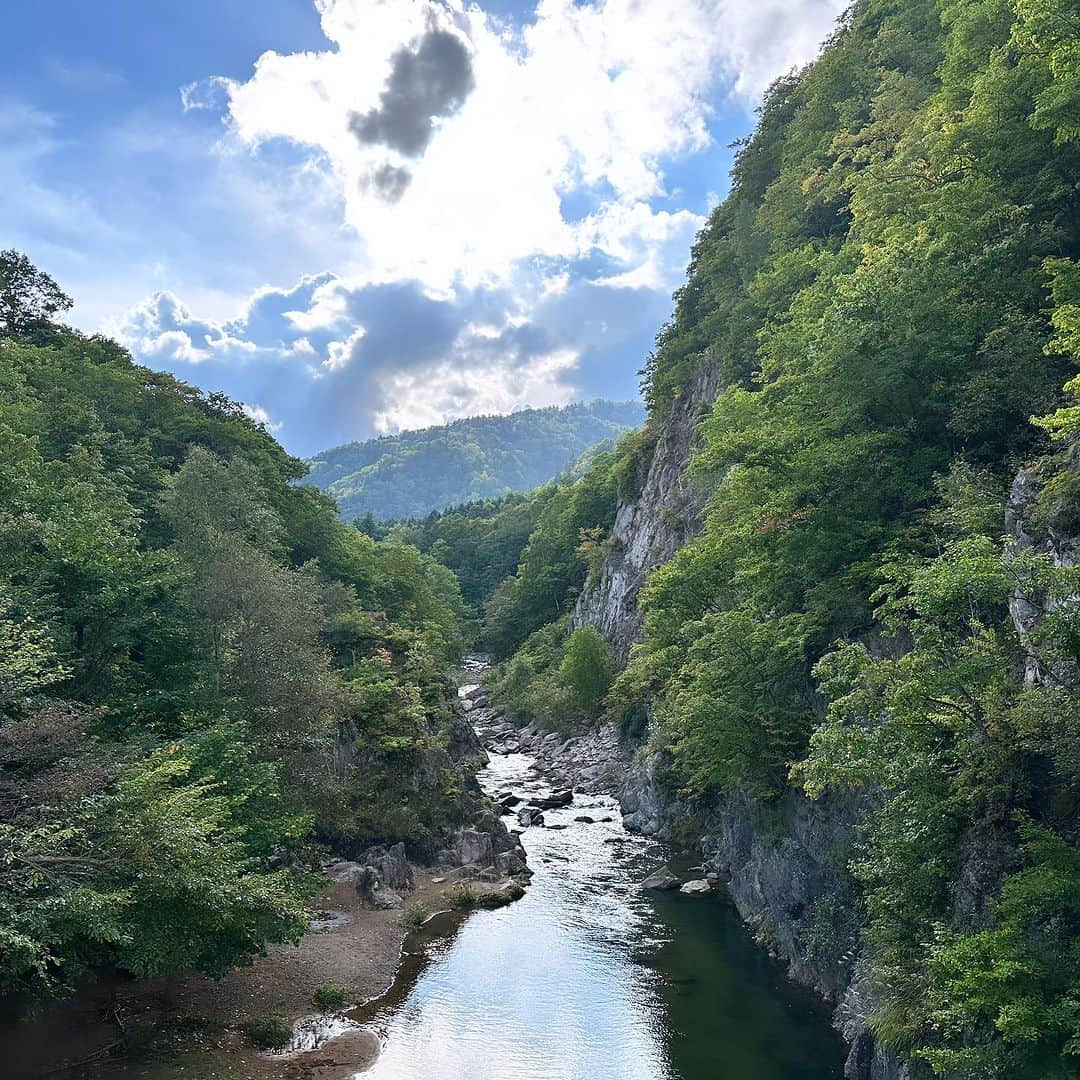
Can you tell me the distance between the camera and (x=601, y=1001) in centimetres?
2309

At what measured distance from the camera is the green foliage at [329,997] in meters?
22.9

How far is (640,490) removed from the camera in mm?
68812

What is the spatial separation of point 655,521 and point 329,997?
4368cm

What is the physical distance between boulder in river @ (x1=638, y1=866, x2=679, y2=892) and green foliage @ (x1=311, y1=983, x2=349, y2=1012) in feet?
44.9

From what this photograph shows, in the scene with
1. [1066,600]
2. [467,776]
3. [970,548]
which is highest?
[970,548]

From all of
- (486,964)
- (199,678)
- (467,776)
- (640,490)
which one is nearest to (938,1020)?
(486,964)

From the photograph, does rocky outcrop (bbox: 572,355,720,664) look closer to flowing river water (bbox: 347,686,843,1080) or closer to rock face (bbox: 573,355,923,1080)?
rock face (bbox: 573,355,923,1080)

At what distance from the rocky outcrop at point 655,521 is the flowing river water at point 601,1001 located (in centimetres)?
2755

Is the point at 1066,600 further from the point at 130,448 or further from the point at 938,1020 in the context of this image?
the point at 130,448

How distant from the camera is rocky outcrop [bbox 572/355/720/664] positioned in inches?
2188

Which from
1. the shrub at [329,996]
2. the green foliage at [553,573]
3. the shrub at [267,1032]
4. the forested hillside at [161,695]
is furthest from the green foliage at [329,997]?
the green foliage at [553,573]

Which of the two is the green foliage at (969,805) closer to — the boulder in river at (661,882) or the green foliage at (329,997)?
the green foliage at (329,997)

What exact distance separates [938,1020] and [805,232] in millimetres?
45107

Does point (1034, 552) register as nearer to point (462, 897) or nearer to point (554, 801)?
point (462, 897)
